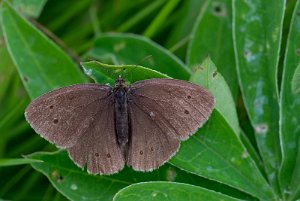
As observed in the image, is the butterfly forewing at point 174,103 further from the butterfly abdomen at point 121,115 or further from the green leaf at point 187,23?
the green leaf at point 187,23

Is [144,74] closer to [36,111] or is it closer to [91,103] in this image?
[91,103]

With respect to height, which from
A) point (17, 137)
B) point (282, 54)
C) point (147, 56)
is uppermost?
point (147, 56)

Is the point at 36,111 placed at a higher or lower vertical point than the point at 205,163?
higher

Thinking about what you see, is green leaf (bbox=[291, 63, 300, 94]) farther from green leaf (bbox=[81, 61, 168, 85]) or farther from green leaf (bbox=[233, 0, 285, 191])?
green leaf (bbox=[81, 61, 168, 85])

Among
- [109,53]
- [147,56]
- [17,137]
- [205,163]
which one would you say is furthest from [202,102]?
[17,137]

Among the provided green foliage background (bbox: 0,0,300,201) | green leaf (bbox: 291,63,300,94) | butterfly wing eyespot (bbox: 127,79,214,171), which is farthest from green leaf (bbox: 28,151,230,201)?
green leaf (bbox: 291,63,300,94)

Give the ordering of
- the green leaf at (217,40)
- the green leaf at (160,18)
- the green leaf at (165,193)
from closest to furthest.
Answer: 1. the green leaf at (165,193)
2. the green leaf at (217,40)
3. the green leaf at (160,18)

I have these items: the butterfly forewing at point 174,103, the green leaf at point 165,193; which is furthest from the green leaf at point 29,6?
the green leaf at point 165,193

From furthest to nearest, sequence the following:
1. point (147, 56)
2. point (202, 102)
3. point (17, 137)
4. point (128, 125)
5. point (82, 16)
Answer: point (82, 16)
point (17, 137)
point (147, 56)
point (128, 125)
point (202, 102)
